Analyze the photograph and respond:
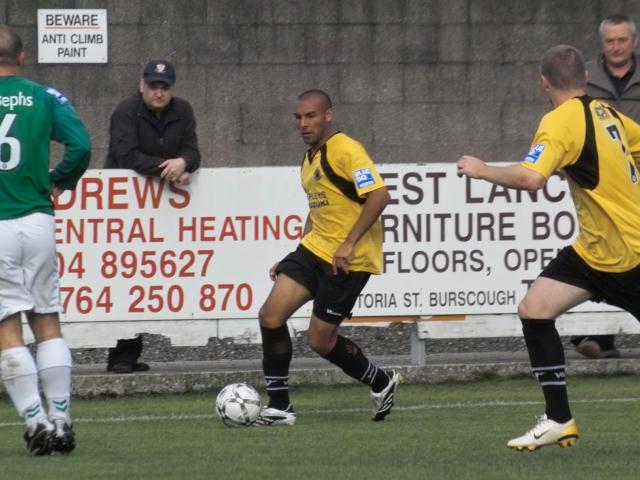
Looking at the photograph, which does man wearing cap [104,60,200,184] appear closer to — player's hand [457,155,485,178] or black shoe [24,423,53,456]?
black shoe [24,423,53,456]

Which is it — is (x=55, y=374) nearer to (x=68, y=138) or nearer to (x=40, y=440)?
(x=40, y=440)

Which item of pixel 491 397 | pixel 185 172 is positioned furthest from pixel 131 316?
pixel 491 397

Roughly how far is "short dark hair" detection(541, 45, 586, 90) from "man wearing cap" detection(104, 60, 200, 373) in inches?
154

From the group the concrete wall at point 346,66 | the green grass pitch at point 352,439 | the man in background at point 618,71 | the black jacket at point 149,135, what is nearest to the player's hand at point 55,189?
the green grass pitch at point 352,439

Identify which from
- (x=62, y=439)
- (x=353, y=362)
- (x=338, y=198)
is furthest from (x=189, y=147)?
(x=62, y=439)

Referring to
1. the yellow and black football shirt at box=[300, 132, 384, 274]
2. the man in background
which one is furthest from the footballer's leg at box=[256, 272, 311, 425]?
the man in background

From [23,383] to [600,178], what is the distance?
2.82m

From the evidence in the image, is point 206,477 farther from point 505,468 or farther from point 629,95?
point 629,95

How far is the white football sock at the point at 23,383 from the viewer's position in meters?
8.21

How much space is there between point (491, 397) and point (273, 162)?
5186 mm

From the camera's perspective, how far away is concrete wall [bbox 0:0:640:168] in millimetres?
15500

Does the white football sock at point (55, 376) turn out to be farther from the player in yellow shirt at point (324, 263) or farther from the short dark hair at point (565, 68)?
the short dark hair at point (565, 68)

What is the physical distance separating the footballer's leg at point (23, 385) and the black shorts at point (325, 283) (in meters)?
1.97

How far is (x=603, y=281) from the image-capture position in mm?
8195
